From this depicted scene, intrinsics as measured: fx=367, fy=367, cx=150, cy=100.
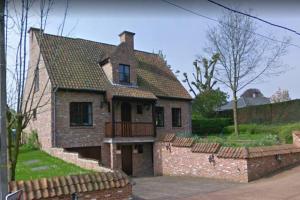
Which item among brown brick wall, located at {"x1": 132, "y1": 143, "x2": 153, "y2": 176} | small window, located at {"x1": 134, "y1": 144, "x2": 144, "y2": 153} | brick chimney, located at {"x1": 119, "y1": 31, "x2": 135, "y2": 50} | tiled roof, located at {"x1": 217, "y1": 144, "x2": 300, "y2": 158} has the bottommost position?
brown brick wall, located at {"x1": 132, "y1": 143, "x2": 153, "y2": 176}

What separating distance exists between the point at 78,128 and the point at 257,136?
534 inches

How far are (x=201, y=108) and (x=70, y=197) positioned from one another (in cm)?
3638

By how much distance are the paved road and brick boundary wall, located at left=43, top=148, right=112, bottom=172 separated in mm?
1809

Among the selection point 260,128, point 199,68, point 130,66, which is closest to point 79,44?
point 130,66

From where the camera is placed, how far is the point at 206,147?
61.4 ft

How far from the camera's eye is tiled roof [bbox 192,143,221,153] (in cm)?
1817

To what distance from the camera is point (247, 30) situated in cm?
2934

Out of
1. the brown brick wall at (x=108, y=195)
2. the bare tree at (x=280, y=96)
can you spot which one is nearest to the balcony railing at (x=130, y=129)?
the brown brick wall at (x=108, y=195)

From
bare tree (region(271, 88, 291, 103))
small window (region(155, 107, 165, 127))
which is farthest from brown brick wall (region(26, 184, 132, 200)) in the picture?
bare tree (region(271, 88, 291, 103))

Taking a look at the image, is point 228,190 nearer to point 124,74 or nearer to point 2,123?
point 2,123

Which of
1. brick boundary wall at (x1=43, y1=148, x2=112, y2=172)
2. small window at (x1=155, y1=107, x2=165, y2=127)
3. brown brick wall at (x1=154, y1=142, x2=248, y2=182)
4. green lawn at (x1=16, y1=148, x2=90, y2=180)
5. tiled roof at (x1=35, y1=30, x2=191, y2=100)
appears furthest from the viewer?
small window at (x1=155, y1=107, x2=165, y2=127)

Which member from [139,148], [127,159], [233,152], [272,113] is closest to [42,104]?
[127,159]

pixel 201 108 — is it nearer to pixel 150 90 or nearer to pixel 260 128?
pixel 260 128

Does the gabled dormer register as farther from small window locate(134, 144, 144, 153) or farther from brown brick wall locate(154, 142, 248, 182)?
brown brick wall locate(154, 142, 248, 182)
